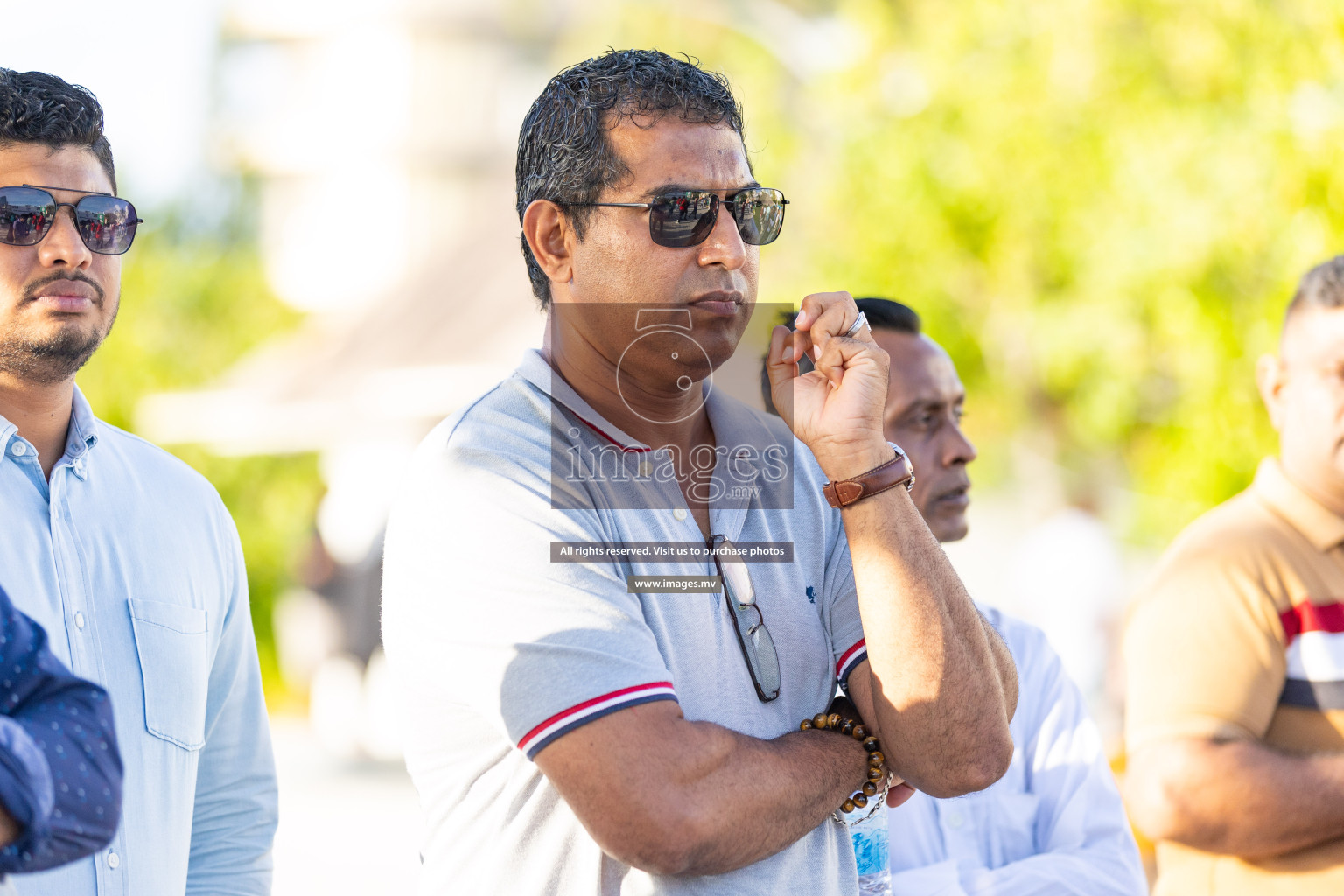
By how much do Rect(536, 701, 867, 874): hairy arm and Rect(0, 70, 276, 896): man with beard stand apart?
953 mm

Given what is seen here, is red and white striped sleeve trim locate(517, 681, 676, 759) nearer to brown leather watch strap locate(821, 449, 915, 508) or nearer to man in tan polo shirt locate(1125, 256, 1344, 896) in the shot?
brown leather watch strap locate(821, 449, 915, 508)

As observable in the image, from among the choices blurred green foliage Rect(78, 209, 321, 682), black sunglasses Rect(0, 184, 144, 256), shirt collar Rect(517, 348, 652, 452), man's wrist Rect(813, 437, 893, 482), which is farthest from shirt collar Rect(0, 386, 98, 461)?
blurred green foliage Rect(78, 209, 321, 682)

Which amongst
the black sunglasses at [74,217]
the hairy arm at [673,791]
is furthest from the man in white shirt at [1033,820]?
the black sunglasses at [74,217]

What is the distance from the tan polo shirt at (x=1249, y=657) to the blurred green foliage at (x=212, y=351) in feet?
48.8

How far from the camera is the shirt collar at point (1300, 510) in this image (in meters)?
3.51

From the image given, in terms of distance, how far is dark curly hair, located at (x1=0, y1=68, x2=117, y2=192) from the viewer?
269 cm

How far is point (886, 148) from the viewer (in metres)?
12.3

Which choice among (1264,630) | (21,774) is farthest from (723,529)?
(1264,630)

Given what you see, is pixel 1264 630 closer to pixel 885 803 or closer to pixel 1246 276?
pixel 885 803

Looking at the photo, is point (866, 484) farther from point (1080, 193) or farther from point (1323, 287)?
point (1080, 193)

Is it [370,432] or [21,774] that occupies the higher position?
[21,774]

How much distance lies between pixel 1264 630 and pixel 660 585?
179 cm

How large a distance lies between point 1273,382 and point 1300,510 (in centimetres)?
43

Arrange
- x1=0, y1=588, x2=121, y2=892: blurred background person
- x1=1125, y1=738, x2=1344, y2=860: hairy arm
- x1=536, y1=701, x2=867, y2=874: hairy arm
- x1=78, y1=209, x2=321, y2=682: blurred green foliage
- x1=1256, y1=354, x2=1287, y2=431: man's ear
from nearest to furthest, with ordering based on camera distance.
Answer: x1=0, y1=588, x2=121, y2=892: blurred background person < x1=536, y1=701, x2=867, y2=874: hairy arm < x1=1125, y1=738, x2=1344, y2=860: hairy arm < x1=1256, y1=354, x2=1287, y2=431: man's ear < x1=78, y1=209, x2=321, y2=682: blurred green foliage
